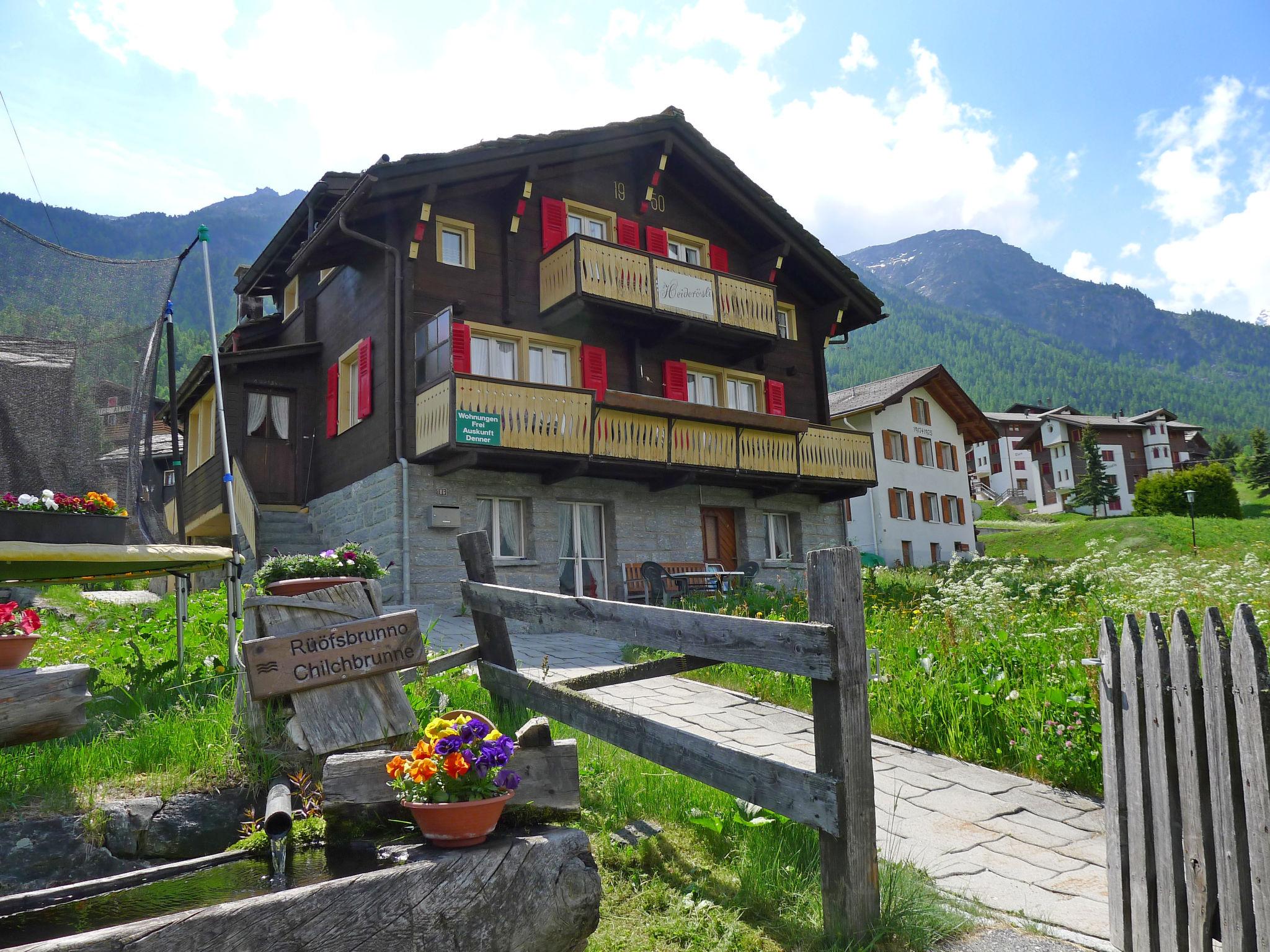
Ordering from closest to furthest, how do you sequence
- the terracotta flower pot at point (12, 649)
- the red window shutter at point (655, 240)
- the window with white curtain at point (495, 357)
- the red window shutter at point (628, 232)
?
1. the terracotta flower pot at point (12, 649)
2. the window with white curtain at point (495, 357)
3. the red window shutter at point (628, 232)
4. the red window shutter at point (655, 240)

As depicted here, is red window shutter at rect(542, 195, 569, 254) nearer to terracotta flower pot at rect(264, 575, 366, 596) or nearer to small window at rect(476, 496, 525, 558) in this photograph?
small window at rect(476, 496, 525, 558)

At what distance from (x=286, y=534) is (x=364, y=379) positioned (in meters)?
3.36

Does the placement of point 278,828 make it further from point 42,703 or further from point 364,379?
point 364,379

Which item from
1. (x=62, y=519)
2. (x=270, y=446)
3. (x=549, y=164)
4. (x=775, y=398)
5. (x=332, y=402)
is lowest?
(x=62, y=519)

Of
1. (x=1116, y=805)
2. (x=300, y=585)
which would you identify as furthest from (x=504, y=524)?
(x=1116, y=805)

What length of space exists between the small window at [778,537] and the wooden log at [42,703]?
16.3m

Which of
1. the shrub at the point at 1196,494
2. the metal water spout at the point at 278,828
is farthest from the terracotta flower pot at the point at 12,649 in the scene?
the shrub at the point at 1196,494

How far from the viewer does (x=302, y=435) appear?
18062mm

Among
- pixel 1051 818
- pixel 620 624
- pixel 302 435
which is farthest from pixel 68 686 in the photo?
pixel 302 435

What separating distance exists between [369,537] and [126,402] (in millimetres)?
8683

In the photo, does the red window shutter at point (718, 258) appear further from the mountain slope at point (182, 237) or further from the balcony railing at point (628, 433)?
the mountain slope at point (182, 237)

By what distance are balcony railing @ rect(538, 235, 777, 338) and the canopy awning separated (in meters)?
11.1

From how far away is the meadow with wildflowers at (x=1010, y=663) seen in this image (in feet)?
19.2

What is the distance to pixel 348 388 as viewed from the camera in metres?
17.1
